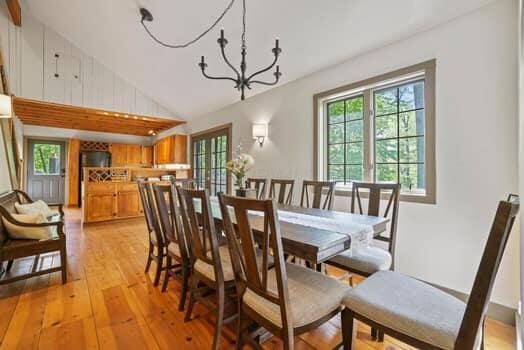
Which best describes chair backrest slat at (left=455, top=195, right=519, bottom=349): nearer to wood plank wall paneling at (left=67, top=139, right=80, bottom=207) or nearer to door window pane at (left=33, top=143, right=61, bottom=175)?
wood plank wall paneling at (left=67, top=139, right=80, bottom=207)

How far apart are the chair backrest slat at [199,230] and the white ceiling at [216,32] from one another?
2.32 metres

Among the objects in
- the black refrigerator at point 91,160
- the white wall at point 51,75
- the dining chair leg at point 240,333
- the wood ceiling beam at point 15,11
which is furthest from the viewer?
the black refrigerator at point 91,160

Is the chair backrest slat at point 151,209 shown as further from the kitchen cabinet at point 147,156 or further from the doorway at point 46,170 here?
the doorway at point 46,170

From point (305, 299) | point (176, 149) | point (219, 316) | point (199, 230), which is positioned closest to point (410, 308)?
point (305, 299)

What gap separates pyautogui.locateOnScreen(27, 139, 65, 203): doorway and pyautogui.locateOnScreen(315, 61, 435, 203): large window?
28.5 ft

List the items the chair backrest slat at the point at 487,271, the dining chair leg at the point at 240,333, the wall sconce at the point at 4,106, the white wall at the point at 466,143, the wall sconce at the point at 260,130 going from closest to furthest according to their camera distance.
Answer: the chair backrest slat at the point at 487,271 → the dining chair leg at the point at 240,333 → the white wall at the point at 466,143 → the wall sconce at the point at 4,106 → the wall sconce at the point at 260,130

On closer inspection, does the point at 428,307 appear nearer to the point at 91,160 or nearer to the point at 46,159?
the point at 91,160

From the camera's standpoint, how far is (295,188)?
11.8 feet

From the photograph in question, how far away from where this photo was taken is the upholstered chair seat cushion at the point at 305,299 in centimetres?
119

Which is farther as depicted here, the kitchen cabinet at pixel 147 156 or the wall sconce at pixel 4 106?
the kitchen cabinet at pixel 147 156

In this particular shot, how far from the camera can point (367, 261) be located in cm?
178

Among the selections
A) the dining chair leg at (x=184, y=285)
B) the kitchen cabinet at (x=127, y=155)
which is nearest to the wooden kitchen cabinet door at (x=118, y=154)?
the kitchen cabinet at (x=127, y=155)

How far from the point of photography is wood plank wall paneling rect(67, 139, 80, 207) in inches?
310

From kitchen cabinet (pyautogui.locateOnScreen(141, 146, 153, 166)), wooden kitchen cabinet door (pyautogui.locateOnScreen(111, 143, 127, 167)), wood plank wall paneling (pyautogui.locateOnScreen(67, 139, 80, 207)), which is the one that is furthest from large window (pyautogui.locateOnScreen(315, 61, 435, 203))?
wood plank wall paneling (pyautogui.locateOnScreen(67, 139, 80, 207))
